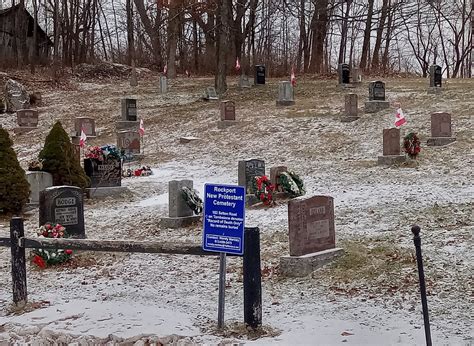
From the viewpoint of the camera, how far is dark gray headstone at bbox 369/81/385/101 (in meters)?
21.3

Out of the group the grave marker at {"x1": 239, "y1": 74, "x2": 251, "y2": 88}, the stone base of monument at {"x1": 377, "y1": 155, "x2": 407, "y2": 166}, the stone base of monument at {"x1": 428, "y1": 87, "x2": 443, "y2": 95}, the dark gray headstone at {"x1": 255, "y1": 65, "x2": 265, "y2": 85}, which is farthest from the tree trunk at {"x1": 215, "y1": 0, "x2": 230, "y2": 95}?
the stone base of monument at {"x1": 377, "y1": 155, "x2": 407, "y2": 166}

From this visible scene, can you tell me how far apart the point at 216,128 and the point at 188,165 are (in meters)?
4.80

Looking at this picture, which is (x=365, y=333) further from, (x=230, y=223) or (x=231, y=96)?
(x=231, y=96)

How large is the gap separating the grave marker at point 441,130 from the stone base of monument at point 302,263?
9.21m

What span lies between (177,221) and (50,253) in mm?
2566

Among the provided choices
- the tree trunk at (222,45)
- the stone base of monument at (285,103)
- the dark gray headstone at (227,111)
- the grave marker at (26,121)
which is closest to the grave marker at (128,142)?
the dark gray headstone at (227,111)

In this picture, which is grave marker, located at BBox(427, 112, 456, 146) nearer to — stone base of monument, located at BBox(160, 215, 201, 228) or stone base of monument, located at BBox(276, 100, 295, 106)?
stone base of monument, located at BBox(160, 215, 201, 228)

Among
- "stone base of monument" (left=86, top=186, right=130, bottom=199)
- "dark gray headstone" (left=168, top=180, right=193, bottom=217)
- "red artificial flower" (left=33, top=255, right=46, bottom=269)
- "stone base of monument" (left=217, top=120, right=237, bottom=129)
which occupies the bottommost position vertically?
"red artificial flower" (left=33, top=255, right=46, bottom=269)

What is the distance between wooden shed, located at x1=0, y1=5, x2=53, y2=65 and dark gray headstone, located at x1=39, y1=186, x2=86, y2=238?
1357 inches

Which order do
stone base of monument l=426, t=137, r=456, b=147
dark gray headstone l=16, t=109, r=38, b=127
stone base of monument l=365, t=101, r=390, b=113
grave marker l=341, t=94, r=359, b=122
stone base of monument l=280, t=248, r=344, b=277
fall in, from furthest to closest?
dark gray headstone l=16, t=109, r=38, b=127 < stone base of monument l=365, t=101, r=390, b=113 < grave marker l=341, t=94, r=359, b=122 < stone base of monument l=426, t=137, r=456, b=147 < stone base of monument l=280, t=248, r=344, b=277

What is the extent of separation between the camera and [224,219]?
5.81 metres

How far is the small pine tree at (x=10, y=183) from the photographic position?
12.1m

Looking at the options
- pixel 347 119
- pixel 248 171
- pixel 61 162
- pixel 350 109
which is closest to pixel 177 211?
pixel 248 171

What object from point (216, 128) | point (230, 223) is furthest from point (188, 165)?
point (230, 223)
